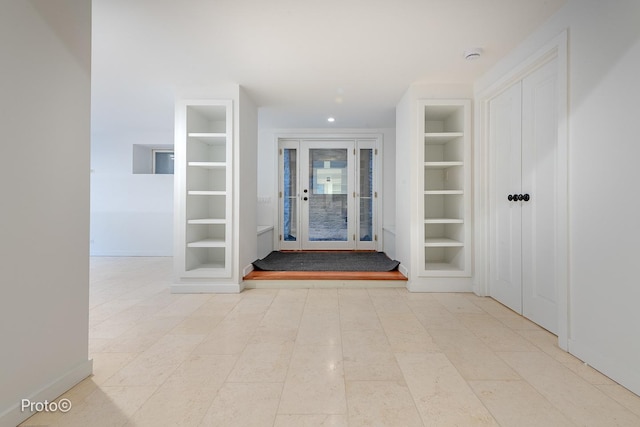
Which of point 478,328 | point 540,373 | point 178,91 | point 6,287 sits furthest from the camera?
point 178,91

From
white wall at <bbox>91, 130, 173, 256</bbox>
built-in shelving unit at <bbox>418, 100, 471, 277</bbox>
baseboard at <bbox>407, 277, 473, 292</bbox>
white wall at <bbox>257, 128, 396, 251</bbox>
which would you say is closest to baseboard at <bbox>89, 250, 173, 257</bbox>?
white wall at <bbox>91, 130, 173, 256</bbox>

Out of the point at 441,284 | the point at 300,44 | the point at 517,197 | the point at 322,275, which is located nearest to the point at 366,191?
the point at 322,275

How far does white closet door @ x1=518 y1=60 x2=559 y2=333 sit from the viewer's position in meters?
2.24

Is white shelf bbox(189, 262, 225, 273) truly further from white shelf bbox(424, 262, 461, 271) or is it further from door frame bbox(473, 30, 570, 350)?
door frame bbox(473, 30, 570, 350)

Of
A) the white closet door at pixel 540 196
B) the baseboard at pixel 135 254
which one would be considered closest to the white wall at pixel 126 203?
the baseboard at pixel 135 254

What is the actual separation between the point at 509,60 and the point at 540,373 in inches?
102

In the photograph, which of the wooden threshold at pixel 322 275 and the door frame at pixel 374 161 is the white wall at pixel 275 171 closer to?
the door frame at pixel 374 161

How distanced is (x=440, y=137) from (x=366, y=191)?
212 centimetres

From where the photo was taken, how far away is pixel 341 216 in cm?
555

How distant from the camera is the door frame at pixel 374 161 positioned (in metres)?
5.40

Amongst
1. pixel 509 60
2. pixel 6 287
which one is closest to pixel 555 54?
pixel 509 60

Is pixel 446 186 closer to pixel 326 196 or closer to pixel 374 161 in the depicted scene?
pixel 374 161

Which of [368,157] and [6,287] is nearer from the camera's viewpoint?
[6,287]

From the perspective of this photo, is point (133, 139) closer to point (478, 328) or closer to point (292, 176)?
point (292, 176)
